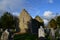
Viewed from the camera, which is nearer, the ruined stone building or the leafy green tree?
the ruined stone building

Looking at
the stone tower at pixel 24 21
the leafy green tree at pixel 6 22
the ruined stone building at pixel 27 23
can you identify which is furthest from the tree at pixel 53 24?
the leafy green tree at pixel 6 22

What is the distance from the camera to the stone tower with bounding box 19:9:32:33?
62.4 m

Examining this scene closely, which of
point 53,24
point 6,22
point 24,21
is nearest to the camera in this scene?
point 24,21

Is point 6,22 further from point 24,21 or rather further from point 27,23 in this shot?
point 27,23

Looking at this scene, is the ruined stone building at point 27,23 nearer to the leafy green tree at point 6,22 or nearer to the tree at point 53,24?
the tree at point 53,24

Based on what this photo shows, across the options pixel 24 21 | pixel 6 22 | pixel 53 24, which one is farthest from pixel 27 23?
pixel 6 22

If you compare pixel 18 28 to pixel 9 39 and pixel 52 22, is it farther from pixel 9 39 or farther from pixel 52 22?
pixel 9 39

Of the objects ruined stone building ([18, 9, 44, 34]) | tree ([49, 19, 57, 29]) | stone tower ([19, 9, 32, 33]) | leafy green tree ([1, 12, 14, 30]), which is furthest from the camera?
leafy green tree ([1, 12, 14, 30])

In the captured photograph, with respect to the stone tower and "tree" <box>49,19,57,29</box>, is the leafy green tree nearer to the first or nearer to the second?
the stone tower

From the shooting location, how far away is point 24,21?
64.1 meters

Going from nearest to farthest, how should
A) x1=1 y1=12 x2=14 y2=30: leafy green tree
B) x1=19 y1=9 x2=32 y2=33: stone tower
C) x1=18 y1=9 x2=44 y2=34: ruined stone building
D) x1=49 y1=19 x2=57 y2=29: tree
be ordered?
x1=18 y1=9 x2=44 y2=34: ruined stone building → x1=19 y1=9 x2=32 y2=33: stone tower → x1=49 y1=19 x2=57 y2=29: tree → x1=1 y1=12 x2=14 y2=30: leafy green tree

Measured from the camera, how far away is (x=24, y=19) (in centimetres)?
6406

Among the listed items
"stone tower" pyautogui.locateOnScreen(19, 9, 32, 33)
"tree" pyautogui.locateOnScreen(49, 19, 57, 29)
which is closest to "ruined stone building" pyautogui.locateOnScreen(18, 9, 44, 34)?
"stone tower" pyautogui.locateOnScreen(19, 9, 32, 33)

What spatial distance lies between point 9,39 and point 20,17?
122 feet
